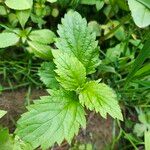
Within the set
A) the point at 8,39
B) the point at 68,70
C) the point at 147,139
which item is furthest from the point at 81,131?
the point at 8,39

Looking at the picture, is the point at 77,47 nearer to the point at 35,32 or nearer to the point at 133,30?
the point at 35,32

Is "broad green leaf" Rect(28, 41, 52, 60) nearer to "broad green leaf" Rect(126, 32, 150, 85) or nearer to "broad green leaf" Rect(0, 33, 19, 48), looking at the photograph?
"broad green leaf" Rect(0, 33, 19, 48)

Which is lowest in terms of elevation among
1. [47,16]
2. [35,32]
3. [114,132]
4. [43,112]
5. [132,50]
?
[114,132]


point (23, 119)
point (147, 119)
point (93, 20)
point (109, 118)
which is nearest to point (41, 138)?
point (23, 119)

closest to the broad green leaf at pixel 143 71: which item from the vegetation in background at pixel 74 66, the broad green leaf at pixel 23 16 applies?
the vegetation in background at pixel 74 66

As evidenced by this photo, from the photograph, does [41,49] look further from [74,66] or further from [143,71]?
[143,71]

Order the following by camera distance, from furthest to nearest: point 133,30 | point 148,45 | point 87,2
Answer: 1. point 133,30
2. point 87,2
3. point 148,45
